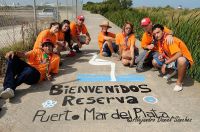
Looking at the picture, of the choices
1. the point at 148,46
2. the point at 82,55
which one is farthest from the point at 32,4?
the point at 148,46

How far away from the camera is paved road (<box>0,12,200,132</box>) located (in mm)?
4812

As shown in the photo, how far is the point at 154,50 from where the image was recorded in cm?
753

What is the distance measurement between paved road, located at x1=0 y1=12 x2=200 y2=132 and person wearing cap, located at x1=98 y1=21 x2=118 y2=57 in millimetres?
1751

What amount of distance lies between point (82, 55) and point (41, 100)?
4.15 m

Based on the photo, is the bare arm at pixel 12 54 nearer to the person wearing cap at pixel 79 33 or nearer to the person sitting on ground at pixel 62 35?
the person sitting on ground at pixel 62 35

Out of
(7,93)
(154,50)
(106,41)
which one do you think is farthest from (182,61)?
(106,41)

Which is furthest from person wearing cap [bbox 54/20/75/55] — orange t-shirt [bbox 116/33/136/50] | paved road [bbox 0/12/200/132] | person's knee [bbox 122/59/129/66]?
person's knee [bbox 122/59/129/66]

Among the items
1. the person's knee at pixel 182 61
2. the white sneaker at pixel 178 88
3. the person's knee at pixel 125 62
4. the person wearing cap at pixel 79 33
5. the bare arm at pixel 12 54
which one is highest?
the bare arm at pixel 12 54

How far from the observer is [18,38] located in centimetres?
939

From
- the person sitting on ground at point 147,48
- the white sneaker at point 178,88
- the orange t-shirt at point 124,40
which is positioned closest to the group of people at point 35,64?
the orange t-shirt at point 124,40

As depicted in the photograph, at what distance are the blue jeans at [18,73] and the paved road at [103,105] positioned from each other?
224mm

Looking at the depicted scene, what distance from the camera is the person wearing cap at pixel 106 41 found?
9080 mm

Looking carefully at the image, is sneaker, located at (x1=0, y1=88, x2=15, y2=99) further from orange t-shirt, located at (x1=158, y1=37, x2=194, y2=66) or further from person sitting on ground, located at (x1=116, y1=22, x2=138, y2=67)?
person sitting on ground, located at (x1=116, y1=22, x2=138, y2=67)

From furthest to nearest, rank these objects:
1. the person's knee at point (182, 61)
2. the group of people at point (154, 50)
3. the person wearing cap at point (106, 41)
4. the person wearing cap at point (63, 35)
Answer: the person wearing cap at point (106, 41), the person wearing cap at point (63, 35), the group of people at point (154, 50), the person's knee at point (182, 61)
